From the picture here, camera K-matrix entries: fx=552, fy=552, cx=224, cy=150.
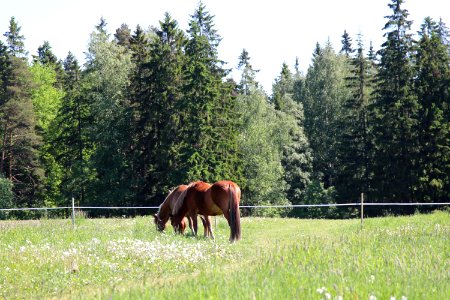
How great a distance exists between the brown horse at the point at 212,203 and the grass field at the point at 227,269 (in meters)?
0.91

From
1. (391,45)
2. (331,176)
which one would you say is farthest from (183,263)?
(331,176)

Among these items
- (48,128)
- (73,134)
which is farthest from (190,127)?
(48,128)

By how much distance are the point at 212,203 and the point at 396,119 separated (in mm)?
30098

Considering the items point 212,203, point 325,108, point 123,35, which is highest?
point 123,35

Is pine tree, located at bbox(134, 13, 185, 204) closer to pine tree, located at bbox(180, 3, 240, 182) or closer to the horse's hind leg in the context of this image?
pine tree, located at bbox(180, 3, 240, 182)

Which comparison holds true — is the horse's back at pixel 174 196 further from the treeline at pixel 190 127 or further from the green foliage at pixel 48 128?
the green foliage at pixel 48 128

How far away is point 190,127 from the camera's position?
1686 inches

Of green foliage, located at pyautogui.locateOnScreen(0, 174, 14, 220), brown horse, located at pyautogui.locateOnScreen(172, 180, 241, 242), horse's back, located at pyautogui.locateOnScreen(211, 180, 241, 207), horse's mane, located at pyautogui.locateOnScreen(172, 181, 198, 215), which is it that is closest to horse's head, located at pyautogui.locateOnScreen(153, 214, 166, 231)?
brown horse, located at pyautogui.locateOnScreen(172, 180, 241, 242)

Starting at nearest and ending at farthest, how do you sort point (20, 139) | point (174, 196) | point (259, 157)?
point (174, 196), point (20, 139), point (259, 157)

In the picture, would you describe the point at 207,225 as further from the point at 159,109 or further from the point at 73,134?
the point at 73,134

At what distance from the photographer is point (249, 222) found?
2388 cm

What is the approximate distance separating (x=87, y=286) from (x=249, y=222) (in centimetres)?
1456

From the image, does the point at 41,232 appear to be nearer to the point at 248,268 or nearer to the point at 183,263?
the point at 183,263

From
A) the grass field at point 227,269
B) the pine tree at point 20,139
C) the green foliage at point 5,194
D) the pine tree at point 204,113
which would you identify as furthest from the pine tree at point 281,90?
the grass field at point 227,269
